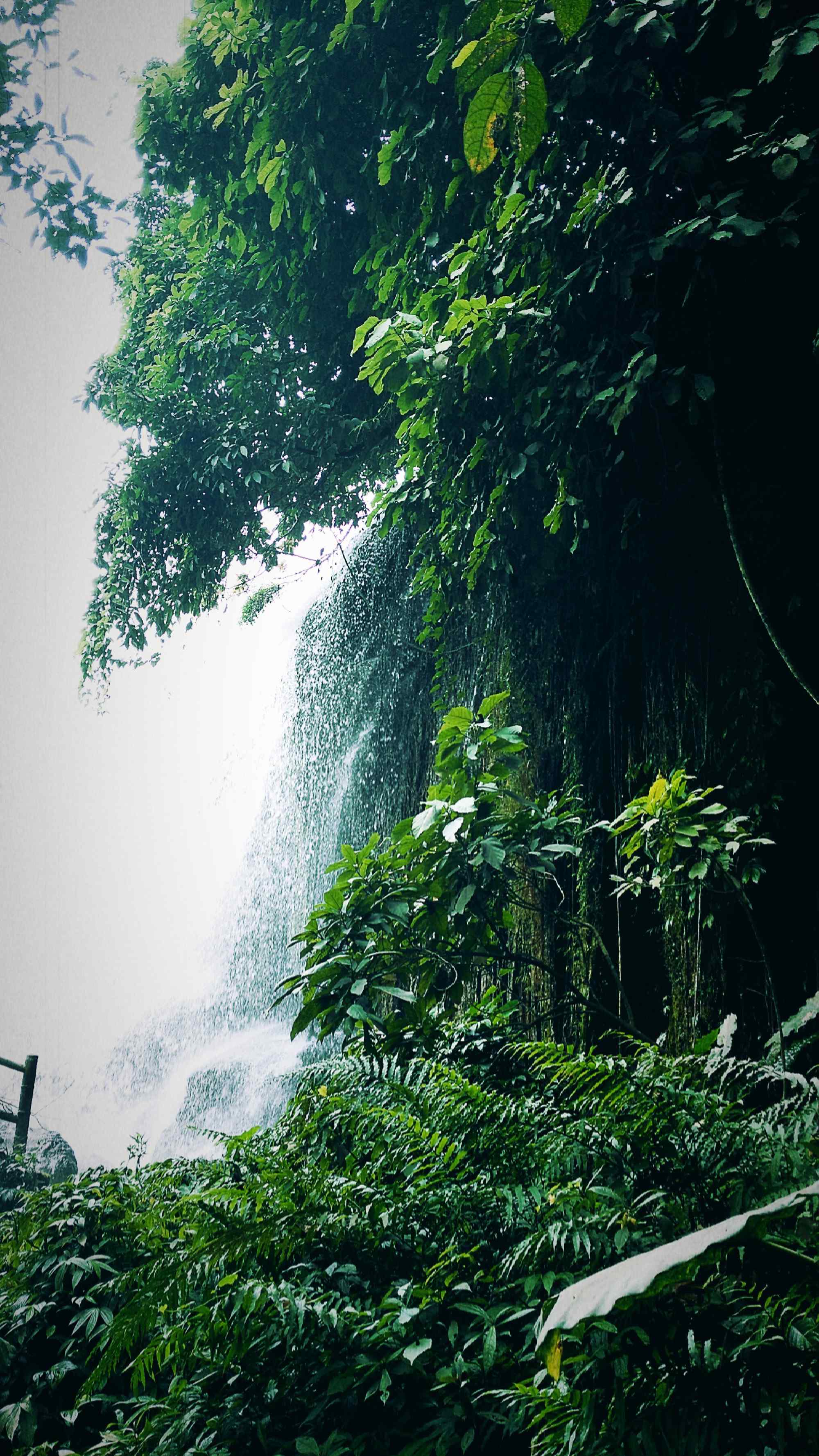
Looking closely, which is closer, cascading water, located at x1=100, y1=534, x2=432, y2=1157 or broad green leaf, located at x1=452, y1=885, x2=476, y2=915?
broad green leaf, located at x1=452, y1=885, x2=476, y2=915

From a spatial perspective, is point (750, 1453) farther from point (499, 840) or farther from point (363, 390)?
point (363, 390)

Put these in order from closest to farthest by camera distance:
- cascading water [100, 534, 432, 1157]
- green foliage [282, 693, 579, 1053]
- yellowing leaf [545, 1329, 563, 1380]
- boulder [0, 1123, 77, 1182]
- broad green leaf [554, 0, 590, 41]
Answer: broad green leaf [554, 0, 590, 41], yellowing leaf [545, 1329, 563, 1380], green foliage [282, 693, 579, 1053], cascading water [100, 534, 432, 1157], boulder [0, 1123, 77, 1182]

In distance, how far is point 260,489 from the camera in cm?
754

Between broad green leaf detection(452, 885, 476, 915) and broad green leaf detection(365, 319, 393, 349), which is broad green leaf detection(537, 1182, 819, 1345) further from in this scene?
broad green leaf detection(365, 319, 393, 349)

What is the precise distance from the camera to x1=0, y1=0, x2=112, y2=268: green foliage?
13.5 feet

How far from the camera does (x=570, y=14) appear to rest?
782mm

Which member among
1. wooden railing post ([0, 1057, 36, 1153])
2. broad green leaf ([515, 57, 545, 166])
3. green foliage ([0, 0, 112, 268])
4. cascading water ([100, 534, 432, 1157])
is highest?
green foliage ([0, 0, 112, 268])

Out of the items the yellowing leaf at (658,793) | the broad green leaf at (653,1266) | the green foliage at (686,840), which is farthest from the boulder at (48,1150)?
the broad green leaf at (653,1266)

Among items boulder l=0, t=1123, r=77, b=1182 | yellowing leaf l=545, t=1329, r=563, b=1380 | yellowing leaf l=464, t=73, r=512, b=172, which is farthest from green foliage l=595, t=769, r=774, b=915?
boulder l=0, t=1123, r=77, b=1182

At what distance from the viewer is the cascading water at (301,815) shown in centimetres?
696

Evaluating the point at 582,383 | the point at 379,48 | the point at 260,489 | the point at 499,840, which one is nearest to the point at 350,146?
the point at 379,48

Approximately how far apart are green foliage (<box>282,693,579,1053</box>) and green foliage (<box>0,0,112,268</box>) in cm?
356

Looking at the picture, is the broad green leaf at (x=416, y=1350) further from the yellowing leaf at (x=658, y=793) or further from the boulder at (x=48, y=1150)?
the boulder at (x=48, y=1150)

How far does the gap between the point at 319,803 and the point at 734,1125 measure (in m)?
6.80
